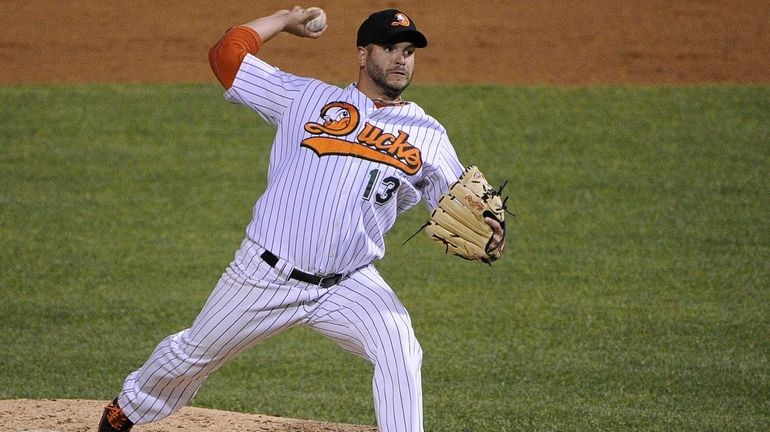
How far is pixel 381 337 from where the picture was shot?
4027 millimetres

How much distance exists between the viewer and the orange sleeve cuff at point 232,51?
4.41 m

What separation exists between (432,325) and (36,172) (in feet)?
15.0

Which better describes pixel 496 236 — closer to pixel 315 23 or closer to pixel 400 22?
pixel 400 22

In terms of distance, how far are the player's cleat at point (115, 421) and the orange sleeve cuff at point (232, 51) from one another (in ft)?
4.36

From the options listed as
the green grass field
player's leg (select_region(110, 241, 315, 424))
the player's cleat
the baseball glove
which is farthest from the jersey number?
the green grass field

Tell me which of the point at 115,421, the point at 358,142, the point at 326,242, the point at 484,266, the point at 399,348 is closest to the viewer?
the point at 399,348

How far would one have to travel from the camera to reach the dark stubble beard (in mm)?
4293

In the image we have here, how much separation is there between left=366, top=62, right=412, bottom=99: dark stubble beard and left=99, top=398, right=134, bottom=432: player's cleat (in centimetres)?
160

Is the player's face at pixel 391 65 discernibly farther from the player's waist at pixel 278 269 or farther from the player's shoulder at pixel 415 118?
the player's waist at pixel 278 269

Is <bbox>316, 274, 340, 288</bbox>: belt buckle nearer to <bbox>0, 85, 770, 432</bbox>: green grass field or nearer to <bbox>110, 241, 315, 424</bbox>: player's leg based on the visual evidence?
<bbox>110, 241, 315, 424</bbox>: player's leg

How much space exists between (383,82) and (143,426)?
2046mm

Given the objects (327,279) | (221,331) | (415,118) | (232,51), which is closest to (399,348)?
(327,279)

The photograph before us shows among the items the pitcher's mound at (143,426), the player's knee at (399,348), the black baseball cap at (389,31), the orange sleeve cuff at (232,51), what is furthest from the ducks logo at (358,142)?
the pitcher's mound at (143,426)

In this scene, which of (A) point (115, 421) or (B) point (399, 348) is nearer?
(B) point (399, 348)
